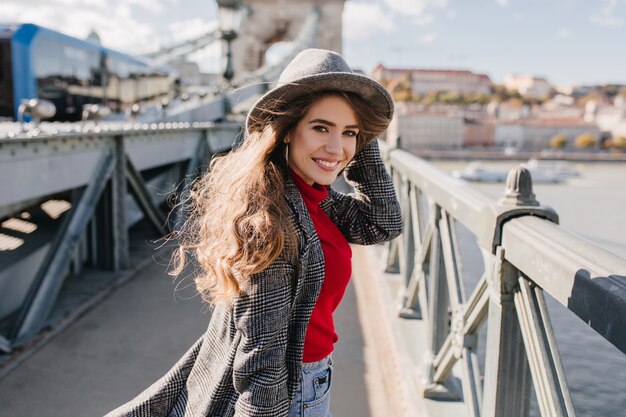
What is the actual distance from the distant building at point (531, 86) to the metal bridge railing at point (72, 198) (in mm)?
113810

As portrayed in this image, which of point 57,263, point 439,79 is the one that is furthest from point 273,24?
point 439,79

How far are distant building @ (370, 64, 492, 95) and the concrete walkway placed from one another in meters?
103

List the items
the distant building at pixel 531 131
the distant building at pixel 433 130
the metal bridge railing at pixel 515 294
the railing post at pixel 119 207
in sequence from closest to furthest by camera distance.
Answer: the metal bridge railing at pixel 515 294 → the railing post at pixel 119 207 → the distant building at pixel 531 131 → the distant building at pixel 433 130

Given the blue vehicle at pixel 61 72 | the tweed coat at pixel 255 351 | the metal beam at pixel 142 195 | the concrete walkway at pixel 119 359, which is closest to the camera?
the tweed coat at pixel 255 351

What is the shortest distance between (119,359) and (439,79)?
107 m

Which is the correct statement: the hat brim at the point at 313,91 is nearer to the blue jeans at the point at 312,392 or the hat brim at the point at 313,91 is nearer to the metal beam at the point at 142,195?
the blue jeans at the point at 312,392

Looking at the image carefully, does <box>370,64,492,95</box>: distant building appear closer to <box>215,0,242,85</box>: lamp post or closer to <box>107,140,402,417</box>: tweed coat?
<box>215,0,242,85</box>: lamp post

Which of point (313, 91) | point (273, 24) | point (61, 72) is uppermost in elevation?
point (273, 24)

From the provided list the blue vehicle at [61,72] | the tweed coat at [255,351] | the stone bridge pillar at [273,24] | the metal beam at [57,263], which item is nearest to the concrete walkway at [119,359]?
the metal beam at [57,263]

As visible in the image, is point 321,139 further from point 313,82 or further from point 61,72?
point 61,72

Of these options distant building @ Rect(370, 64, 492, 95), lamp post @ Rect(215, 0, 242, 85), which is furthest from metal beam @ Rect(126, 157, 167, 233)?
distant building @ Rect(370, 64, 492, 95)

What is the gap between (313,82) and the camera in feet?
3.75

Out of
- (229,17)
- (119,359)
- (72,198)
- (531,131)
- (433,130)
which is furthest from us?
(433,130)

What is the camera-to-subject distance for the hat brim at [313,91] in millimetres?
1140
